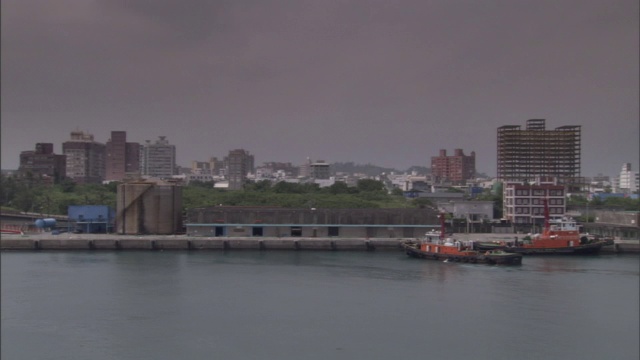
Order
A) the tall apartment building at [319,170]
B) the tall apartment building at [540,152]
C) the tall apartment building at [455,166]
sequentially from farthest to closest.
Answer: the tall apartment building at [319,170], the tall apartment building at [455,166], the tall apartment building at [540,152]

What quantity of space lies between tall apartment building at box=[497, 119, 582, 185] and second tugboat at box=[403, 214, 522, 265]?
1579 cm

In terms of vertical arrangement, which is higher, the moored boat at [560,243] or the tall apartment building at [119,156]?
the tall apartment building at [119,156]

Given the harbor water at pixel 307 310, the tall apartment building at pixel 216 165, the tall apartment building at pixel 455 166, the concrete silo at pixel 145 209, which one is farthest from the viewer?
the tall apartment building at pixel 216 165

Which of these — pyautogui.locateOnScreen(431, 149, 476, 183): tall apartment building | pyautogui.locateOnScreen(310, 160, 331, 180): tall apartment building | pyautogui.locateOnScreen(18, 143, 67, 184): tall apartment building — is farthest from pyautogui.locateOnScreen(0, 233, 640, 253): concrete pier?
pyautogui.locateOnScreen(310, 160, 331, 180): tall apartment building

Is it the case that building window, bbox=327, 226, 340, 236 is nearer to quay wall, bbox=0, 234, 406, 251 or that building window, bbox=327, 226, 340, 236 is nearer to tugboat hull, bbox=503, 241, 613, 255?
quay wall, bbox=0, 234, 406, 251

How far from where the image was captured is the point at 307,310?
8.46m

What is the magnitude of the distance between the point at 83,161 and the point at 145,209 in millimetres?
26116

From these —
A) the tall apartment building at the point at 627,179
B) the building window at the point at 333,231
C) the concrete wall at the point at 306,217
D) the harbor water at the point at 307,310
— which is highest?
the tall apartment building at the point at 627,179

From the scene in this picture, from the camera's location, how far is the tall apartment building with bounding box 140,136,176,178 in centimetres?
4553

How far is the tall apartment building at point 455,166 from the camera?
2064 inches

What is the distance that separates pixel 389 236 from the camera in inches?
625

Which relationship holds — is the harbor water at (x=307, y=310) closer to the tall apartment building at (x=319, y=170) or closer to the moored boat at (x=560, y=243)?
the moored boat at (x=560, y=243)

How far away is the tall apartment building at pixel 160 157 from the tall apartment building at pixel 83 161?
12.0 ft

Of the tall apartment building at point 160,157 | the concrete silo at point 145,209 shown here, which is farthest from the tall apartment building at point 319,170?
the concrete silo at point 145,209
